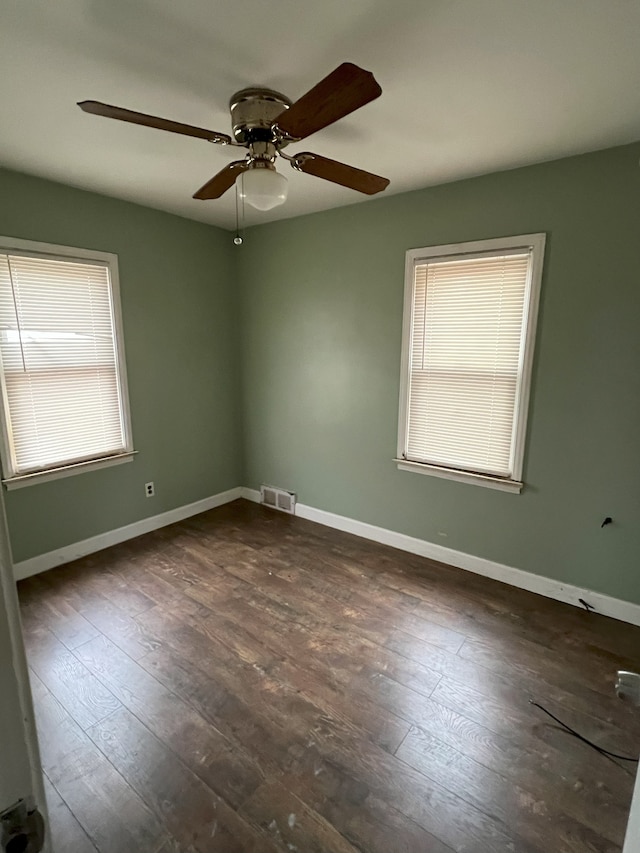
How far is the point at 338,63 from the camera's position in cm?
149

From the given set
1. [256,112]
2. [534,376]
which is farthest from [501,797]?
[256,112]

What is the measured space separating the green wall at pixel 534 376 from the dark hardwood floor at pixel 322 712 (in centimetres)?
47

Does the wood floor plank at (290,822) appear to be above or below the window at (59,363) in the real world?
below

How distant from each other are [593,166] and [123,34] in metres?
2.21

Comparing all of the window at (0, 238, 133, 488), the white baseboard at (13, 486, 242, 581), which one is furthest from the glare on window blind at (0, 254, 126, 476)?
the white baseboard at (13, 486, 242, 581)

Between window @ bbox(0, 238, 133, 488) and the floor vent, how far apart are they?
1315 mm

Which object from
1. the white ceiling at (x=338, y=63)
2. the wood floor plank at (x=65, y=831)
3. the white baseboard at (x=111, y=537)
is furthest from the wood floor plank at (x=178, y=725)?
the white ceiling at (x=338, y=63)

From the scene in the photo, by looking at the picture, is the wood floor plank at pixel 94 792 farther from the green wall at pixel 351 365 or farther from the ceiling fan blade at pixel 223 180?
the ceiling fan blade at pixel 223 180

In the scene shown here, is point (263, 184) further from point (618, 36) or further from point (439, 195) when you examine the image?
point (439, 195)

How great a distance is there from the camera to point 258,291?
12.1 feet

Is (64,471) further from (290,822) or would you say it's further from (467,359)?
(467,359)

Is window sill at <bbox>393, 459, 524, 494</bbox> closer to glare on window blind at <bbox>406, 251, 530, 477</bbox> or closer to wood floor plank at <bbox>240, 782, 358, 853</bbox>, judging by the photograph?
glare on window blind at <bbox>406, 251, 530, 477</bbox>

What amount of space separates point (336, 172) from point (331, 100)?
0.54 metres

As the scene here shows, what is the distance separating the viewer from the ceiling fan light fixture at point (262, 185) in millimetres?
1543
